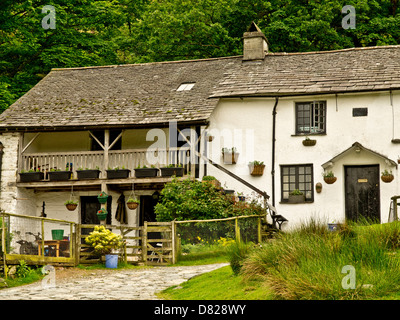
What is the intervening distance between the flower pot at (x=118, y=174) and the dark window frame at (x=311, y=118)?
6369 millimetres

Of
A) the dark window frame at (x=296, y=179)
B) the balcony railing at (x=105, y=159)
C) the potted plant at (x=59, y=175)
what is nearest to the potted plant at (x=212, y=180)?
the balcony railing at (x=105, y=159)

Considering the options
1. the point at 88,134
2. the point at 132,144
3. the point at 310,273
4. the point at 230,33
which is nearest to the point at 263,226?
the point at 132,144

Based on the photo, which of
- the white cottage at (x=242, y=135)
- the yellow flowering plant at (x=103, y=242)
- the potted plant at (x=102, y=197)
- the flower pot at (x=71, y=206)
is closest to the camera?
the yellow flowering plant at (x=103, y=242)

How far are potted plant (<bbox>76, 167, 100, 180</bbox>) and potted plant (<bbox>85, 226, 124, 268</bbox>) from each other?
5.53 meters

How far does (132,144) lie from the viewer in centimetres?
2669

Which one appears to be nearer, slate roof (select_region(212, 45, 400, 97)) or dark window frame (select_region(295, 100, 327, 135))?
slate roof (select_region(212, 45, 400, 97))

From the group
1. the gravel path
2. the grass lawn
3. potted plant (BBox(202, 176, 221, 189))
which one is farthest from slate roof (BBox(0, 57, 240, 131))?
the grass lawn

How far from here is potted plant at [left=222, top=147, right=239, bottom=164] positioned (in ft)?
79.3

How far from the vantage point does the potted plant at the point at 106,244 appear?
1903 centimetres

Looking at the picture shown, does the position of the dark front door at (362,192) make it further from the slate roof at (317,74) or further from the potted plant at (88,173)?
the potted plant at (88,173)

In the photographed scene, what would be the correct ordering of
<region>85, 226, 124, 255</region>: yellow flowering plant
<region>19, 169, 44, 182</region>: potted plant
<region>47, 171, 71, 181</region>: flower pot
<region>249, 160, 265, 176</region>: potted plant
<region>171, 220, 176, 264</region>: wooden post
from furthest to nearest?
<region>19, 169, 44, 182</region>: potted plant → <region>47, 171, 71, 181</region>: flower pot → <region>249, 160, 265, 176</region>: potted plant → <region>171, 220, 176, 264</region>: wooden post → <region>85, 226, 124, 255</region>: yellow flowering plant

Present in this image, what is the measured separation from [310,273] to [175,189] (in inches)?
480

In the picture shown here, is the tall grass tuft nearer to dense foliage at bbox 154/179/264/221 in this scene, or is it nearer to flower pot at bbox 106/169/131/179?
dense foliage at bbox 154/179/264/221

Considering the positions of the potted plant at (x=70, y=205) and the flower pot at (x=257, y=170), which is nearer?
the flower pot at (x=257, y=170)
